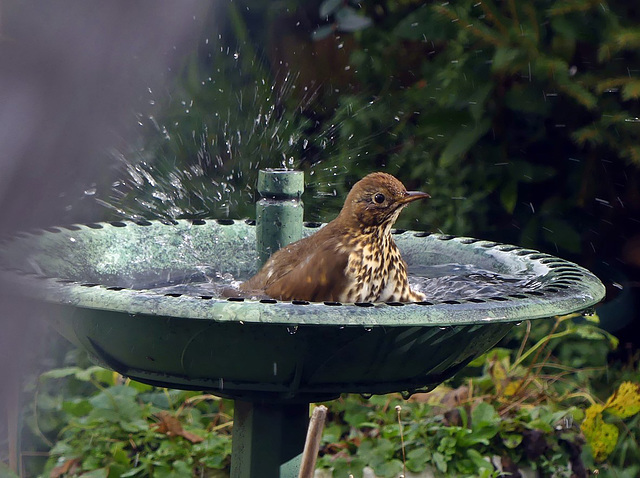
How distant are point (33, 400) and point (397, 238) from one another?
1487mm

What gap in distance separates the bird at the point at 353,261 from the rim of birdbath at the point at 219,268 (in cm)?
29

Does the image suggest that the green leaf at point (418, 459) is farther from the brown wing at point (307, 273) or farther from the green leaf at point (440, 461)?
the brown wing at point (307, 273)

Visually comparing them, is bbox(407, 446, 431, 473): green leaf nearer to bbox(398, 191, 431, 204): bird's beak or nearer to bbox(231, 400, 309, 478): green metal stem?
bbox(231, 400, 309, 478): green metal stem

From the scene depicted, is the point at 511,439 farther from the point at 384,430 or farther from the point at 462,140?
the point at 462,140

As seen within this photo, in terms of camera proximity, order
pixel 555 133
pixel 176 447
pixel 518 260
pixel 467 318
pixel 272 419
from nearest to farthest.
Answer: pixel 467 318 < pixel 272 419 < pixel 518 260 < pixel 176 447 < pixel 555 133

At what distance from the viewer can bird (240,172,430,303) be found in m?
1.76

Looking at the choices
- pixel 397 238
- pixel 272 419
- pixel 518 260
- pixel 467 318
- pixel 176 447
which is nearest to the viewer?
pixel 467 318

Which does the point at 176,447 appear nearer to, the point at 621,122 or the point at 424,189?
the point at 424,189

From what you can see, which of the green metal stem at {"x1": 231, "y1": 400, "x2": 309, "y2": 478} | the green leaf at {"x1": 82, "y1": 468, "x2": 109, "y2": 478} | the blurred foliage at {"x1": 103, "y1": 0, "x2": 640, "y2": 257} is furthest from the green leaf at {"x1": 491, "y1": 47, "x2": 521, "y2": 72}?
the green leaf at {"x1": 82, "y1": 468, "x2": 109, "y2": 478}

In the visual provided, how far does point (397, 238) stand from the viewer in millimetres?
2432

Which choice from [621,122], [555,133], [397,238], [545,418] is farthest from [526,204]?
[397,238]

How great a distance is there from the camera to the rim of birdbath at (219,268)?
134 centimetres

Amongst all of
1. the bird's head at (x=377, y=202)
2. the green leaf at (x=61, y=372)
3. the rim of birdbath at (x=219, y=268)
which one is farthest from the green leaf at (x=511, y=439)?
the green leaf at (x=61, y=372)

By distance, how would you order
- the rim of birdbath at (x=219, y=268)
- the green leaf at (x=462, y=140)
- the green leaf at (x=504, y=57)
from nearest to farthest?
the rim of birdbath at (x=219, y=268), the green leaf at (x=504, y=57), the green leaf at (x=462, y=140)
